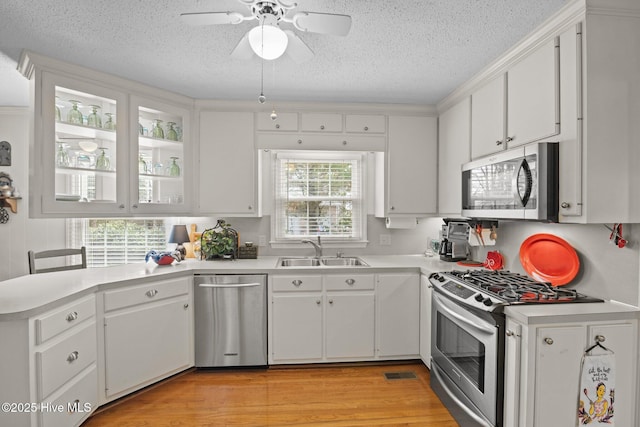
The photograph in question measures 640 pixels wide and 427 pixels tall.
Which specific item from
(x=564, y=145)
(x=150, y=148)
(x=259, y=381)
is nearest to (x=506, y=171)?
(x=564, y=145)

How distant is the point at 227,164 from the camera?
3084 millimetres

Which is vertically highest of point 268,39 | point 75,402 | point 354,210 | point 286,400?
point 268,39

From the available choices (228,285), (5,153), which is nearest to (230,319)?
(228,285)

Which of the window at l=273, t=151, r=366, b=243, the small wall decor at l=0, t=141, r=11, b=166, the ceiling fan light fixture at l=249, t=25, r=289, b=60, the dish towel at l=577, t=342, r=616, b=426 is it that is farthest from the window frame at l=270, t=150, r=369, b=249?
the small wall decor at l=0, t=141, r=11, b=166

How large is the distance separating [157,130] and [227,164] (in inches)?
25.3

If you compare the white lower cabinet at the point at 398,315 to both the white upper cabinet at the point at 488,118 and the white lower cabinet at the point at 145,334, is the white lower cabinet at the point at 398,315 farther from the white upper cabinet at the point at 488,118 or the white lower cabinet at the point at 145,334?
the white lower cabinet at the point at 145,334

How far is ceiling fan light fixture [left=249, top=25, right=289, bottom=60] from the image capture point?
4.83 ft

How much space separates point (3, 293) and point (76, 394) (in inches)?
28.8

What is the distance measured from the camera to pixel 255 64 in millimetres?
2355

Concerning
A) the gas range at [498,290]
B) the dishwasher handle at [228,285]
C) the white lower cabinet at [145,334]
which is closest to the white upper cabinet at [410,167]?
the gas range at [498,290]

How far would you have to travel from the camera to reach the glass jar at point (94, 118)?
247 cm

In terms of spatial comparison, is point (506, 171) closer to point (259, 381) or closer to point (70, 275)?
point (259, 381)

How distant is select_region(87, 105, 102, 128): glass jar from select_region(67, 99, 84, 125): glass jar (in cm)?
5

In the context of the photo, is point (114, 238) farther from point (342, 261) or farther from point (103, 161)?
point (342, 261)
